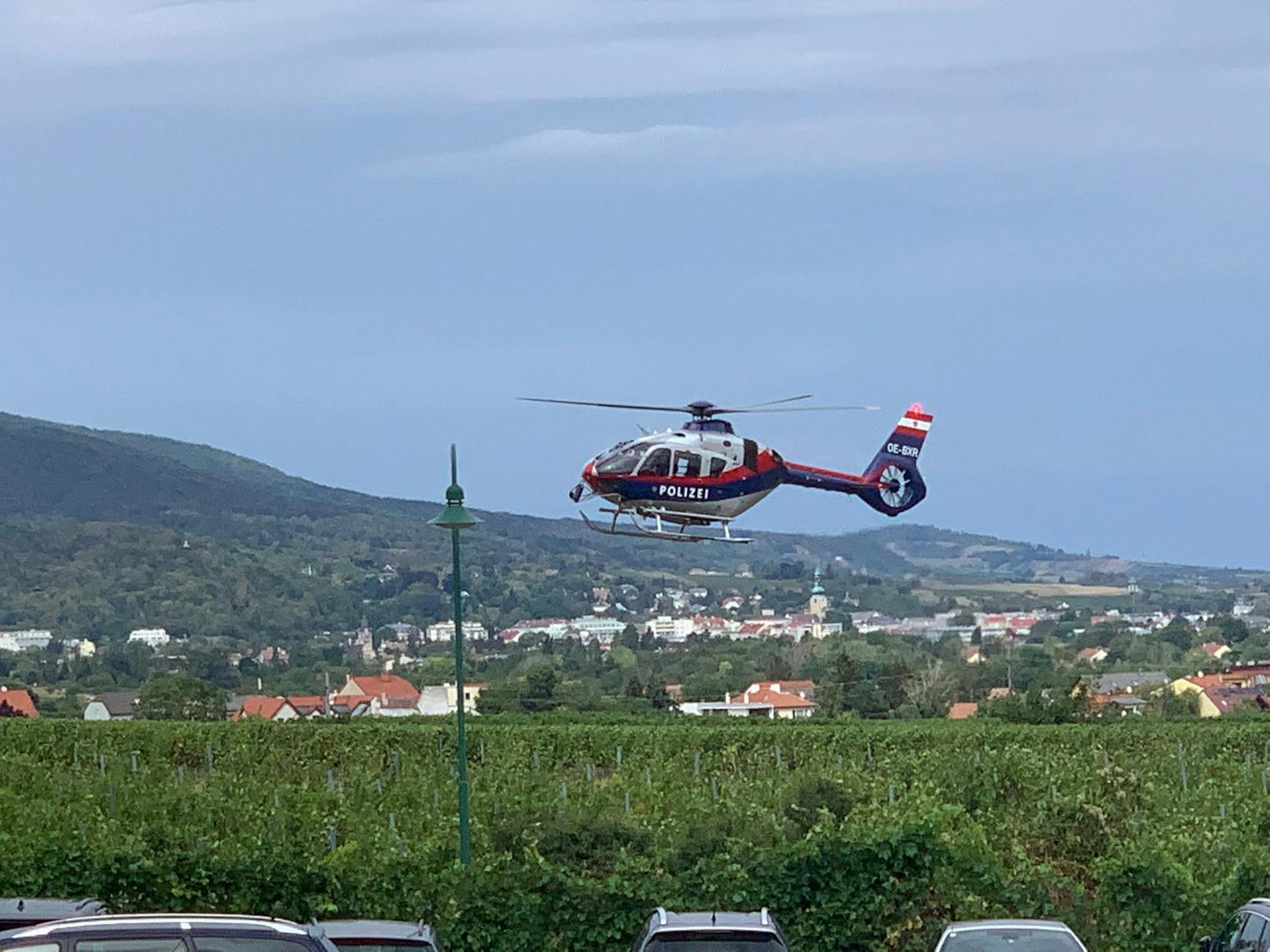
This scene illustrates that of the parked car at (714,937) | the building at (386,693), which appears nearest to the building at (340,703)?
the building at (386,693)

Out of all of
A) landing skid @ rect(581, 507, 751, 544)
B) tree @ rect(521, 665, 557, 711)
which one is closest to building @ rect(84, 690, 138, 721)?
tree @ rect(521, 665, 557, 711)

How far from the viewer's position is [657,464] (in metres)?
37.3

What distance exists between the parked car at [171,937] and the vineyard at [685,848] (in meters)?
7.89

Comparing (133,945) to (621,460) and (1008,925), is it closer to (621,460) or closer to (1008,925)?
(1008,925)

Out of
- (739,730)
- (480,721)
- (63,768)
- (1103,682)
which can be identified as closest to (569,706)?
(480,721)

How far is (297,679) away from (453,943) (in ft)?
427

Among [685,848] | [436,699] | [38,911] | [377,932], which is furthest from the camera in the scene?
[436,699]

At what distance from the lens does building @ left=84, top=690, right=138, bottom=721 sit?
106562mm

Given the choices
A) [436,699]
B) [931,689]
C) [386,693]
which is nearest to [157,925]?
[931,689]

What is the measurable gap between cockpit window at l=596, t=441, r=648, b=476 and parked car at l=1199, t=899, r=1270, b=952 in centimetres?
2087

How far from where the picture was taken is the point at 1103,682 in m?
127

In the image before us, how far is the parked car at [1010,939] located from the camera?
16094 mm

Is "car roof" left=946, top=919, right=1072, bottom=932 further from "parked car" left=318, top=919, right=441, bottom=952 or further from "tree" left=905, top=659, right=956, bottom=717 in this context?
"tree" left=905, top=659, right=956, bottom=717

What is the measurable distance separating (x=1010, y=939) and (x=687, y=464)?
21.8m
